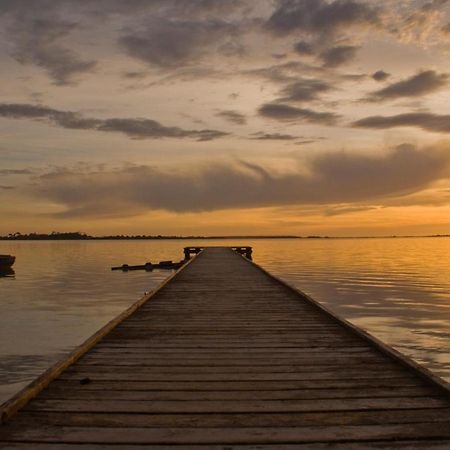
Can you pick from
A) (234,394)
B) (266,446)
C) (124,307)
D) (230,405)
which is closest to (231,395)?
(234,394)

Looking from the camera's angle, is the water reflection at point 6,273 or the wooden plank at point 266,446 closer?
the wooden plank at point 266,446

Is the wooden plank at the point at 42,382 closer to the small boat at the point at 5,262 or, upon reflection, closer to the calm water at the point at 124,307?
the calm water at the point at 124,307

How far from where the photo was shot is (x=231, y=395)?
5.11 metres

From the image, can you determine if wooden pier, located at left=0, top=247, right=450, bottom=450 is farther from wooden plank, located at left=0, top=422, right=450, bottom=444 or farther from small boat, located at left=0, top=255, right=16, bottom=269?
small boat, located at left=0, top=255, right=16, bottom=269

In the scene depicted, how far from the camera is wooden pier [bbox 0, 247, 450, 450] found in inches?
161

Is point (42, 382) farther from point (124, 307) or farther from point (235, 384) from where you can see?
point (124, 307)

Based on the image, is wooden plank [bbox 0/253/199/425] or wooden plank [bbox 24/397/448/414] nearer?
wooden plank [bbox 0/253/199/425]

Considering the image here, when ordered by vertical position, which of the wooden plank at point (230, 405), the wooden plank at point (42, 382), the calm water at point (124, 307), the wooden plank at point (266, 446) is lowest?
the calm water at point (124, 307)

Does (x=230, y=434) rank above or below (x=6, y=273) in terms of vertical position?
above

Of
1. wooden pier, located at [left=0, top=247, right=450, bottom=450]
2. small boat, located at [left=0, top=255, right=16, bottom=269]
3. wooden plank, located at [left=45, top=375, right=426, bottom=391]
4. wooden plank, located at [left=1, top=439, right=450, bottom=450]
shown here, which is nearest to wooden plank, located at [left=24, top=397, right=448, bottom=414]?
wooden pier, located at [left=0, top=247, right=450, bottom=450]

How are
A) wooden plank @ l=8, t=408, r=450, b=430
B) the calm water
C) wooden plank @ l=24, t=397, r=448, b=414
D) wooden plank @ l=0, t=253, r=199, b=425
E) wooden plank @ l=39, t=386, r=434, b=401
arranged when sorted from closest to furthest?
1. wooden plank @ l=8, t=408, r=450, b=430
2. wooden plank @ l=0, t=253, r=199, b=425
3. wooden plank @ l=24, t=397, r=448, b=414
4. wooden plank @ l=39, t=386, r=434, b=401
5. the calm water

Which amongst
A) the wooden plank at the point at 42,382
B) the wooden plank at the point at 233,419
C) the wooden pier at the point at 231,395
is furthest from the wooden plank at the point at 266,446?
the wooden plank at the point at 42,382

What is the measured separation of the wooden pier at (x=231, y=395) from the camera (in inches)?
161

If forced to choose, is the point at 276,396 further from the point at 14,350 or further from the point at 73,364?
the point at 14,350
